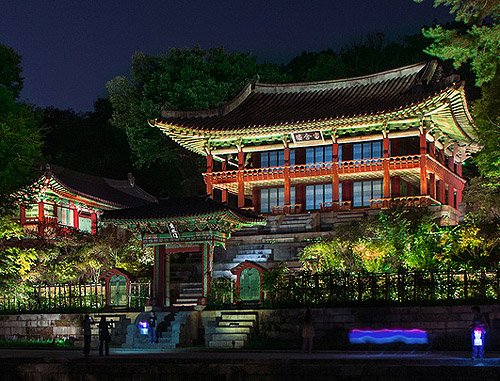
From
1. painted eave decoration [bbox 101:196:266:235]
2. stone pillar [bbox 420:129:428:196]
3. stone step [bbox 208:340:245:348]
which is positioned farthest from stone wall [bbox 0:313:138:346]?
stone pillar [bbox 420:129:428:196]

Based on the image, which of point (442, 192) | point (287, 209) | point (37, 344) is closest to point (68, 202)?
point (287, 209)

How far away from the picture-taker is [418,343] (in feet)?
79.4

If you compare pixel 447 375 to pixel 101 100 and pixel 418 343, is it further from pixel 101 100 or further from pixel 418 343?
pixel 101 100

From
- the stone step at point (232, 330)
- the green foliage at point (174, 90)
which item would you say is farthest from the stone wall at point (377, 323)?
the green foliage at point (174, 90)

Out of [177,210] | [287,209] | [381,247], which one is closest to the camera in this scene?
[381,247]

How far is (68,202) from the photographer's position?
153ft

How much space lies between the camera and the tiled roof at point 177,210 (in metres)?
29.9

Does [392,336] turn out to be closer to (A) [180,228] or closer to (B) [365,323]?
(B) [365,323]

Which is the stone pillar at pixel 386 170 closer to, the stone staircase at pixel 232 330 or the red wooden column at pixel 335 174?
the red wooden column at pixel 335 174

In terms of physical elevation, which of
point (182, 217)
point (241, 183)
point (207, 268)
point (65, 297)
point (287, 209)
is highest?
point (241, 183)


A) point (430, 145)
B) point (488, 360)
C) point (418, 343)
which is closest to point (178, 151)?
point (430, 145)

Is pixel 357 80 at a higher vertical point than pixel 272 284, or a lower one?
higher

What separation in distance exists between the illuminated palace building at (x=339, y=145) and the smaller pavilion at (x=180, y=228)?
6.20 metres

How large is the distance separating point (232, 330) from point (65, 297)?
25.7ft
